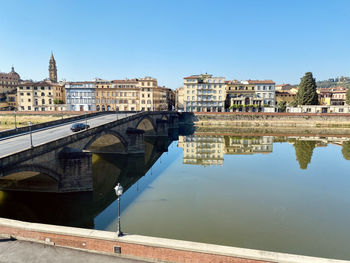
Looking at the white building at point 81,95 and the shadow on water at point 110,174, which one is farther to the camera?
the white building at point 81,95

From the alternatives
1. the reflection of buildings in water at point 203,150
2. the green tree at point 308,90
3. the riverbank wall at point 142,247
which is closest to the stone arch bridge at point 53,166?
the riverbank wall at point 142,247

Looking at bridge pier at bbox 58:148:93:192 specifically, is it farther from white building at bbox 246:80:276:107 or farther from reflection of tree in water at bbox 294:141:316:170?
white building at bbox 246:80:276:107

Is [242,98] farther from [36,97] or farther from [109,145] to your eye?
[36,97]

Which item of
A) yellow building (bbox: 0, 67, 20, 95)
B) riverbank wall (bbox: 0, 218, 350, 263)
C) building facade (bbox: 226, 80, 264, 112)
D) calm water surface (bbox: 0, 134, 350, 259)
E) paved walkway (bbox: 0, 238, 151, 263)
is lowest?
calm water surface (bbox: 0, 134, 350, 259)

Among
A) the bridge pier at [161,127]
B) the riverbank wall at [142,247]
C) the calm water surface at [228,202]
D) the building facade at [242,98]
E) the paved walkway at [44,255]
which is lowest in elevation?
the calm water surface at [228,202]

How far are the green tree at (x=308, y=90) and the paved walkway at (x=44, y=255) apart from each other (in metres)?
107

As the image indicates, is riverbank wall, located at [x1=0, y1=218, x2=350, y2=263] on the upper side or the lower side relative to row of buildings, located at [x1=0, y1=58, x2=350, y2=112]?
lower

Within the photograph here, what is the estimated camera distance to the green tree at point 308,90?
99125mm

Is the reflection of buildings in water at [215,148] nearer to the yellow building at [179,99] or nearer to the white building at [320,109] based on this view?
the white building at [320,109]

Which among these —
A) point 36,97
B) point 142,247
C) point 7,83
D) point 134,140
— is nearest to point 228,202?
point 142,247

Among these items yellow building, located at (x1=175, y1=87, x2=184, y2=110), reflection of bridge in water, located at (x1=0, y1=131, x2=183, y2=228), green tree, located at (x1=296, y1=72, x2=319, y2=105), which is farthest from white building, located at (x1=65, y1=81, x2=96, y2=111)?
green tree, located at (x1=296, y1=72, x2=319, y2=105)

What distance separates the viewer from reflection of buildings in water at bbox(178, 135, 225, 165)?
1856 inches

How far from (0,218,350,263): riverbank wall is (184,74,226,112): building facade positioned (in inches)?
4003

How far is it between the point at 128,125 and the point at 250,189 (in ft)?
97.8
